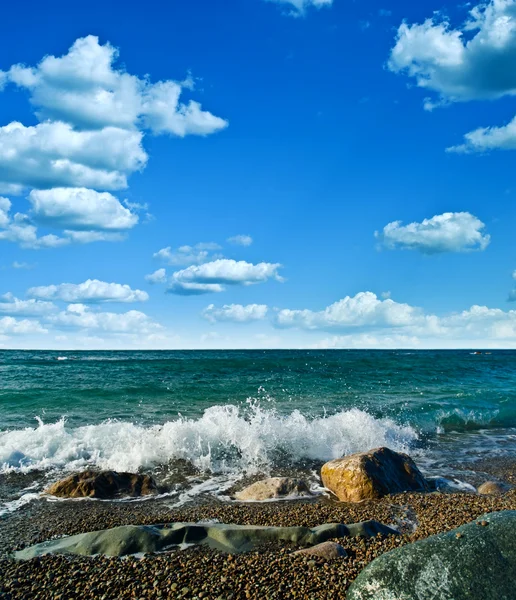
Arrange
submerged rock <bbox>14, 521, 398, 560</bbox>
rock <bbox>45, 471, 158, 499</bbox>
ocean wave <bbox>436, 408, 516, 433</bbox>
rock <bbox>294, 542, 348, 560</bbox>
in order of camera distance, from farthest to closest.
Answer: ocean wave <bbox>436, 408, 516, 433</bbox>, rock <bbox>45, 471, 158, 499</bbox>, submerged rock <bbox>14, 521, 398, 560</bbox>, rock <bbox>294, 542, 348, 560</bbox>

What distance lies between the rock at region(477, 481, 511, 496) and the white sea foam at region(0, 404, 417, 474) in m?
3.85

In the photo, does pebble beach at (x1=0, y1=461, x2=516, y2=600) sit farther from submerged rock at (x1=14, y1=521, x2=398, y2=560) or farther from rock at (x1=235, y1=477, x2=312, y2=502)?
rock at (x1=235, y1=477, x2=312, y2=502)

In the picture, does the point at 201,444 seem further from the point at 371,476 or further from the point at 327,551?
the point at 327,551

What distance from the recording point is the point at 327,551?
633 centimetres

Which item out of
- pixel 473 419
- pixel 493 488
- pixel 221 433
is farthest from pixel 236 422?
pixel 473 419

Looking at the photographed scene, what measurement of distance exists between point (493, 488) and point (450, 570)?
6.38 metres

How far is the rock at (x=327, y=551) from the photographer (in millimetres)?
6254

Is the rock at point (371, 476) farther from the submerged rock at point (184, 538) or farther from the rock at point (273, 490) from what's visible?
the submerged rock at point (184, 538)

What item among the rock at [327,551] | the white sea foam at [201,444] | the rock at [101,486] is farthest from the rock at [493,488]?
the rock at [101,486]

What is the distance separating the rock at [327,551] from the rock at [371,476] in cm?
308

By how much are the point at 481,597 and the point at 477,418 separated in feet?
53.0

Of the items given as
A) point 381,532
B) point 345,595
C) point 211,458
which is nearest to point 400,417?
point 211,458

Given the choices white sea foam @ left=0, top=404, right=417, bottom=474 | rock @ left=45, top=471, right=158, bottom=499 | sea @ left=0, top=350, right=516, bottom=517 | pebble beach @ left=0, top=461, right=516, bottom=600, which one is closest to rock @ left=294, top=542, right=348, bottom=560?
pebble beach @ left=0, top=461, right=516, bottom=600

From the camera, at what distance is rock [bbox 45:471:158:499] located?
9531 mm
